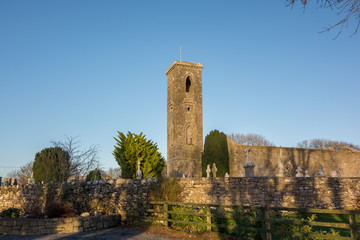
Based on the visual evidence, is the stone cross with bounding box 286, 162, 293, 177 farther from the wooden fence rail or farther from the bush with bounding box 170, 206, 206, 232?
the bush with bounding box 170, 206, 206, 232

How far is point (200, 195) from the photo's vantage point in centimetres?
1357

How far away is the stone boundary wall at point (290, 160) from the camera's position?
1069 inches

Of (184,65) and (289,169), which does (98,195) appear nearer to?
(289,169)

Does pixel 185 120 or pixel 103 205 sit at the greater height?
pixel 185 120

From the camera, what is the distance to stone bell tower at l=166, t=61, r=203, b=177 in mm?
30891

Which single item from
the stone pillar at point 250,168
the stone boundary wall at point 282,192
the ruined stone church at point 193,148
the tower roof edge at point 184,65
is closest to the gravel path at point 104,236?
the stone boundary wall at point 282,192

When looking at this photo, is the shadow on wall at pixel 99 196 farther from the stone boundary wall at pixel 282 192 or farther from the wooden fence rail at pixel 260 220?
the stone boundary wall at pixel 282 192

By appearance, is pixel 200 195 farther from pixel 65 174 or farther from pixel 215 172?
pixel 215 172

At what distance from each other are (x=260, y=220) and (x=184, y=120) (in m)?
24.6

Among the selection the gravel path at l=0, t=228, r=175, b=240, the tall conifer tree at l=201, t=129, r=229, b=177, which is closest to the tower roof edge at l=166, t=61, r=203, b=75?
the tall conifer tree at l=201, t=129, r=229, b=177

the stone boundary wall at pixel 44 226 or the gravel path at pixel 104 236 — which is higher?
the stone boundary wall at pixel 44 226

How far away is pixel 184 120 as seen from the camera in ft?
105

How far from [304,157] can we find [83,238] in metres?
26.2

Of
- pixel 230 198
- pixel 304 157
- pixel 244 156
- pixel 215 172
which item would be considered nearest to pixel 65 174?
pixel 230 198
